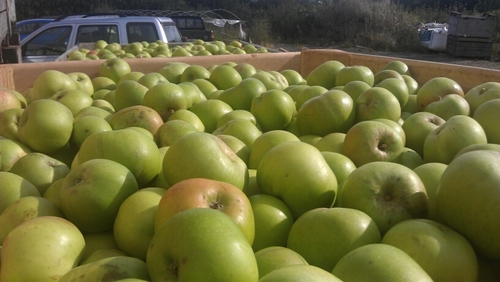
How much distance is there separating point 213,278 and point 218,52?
6404 millimetres

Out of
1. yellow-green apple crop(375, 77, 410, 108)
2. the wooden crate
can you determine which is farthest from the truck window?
the wooden crate

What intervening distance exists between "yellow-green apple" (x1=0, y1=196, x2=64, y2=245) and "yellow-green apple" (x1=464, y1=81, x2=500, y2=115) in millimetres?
2867

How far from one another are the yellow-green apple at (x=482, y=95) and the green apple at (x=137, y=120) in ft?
7.53

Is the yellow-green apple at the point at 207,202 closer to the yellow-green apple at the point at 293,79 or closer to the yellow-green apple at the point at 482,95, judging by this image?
the yellow-green apple at the point at 482,95

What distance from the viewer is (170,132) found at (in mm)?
2584

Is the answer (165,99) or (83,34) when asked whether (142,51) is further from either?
(165,99)

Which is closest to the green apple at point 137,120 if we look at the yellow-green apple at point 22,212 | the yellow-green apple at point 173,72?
the yellow-green apple at point 22,212

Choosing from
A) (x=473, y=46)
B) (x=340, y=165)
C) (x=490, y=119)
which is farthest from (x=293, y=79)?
(x=473, y=46)

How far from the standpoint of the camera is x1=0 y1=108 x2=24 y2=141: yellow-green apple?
283 centimetres

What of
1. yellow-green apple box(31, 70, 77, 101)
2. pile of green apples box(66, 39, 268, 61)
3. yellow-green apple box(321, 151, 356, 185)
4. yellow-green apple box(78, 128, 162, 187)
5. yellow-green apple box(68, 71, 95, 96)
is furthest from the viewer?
pile of green apples box(66, 39, 268, 61)

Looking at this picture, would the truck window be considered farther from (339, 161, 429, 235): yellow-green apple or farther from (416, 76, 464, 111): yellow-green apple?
(339, 161, 429, 235): yellow-green apple

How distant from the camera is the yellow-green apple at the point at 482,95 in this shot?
312cm

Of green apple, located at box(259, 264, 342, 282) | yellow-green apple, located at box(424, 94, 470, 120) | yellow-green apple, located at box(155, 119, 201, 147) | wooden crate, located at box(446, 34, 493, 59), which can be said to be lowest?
wooden crate, located at box(446, 34, 493, 59)

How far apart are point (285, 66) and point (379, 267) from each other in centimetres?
449
